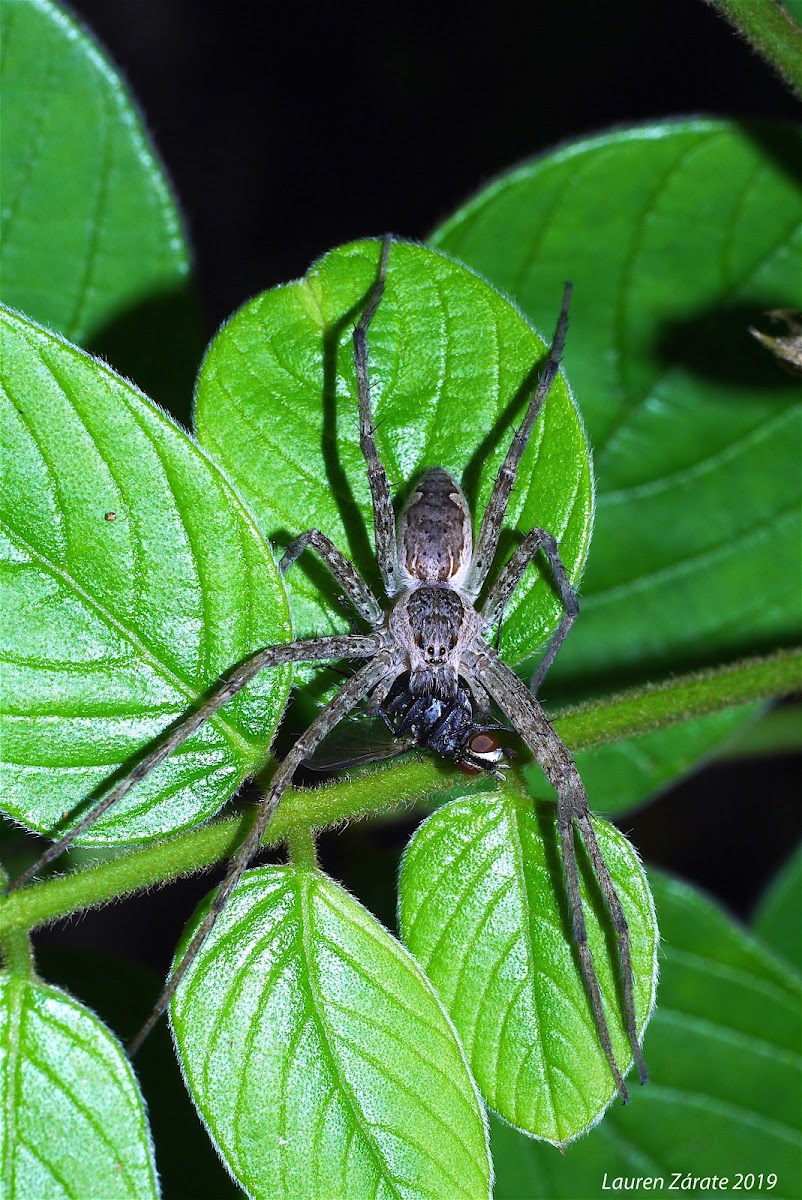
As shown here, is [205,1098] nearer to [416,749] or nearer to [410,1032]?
[410,1032]

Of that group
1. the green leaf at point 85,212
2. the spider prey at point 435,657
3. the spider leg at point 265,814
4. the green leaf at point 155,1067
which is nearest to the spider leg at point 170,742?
the spider prey at point 435,657

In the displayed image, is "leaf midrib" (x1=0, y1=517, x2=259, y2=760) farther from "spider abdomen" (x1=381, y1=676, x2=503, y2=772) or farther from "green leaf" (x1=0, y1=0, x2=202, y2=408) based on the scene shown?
"green leaf" (x1=0, y1=0, x2=202, y2=408)

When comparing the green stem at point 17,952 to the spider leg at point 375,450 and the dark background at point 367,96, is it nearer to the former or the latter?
the spider leg at point 375,450

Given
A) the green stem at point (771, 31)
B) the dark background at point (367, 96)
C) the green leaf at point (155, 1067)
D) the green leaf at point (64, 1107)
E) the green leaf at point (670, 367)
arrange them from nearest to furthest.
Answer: the green leaf at point (64, 1107) < the green stem at point (771, 31) < the green leaf at point (155, 1067) < the green leaf at point (670, 367) < the dark background at point (367, 96)

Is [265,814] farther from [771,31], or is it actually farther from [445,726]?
[771,31]

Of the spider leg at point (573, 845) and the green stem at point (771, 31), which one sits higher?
the green stem at point (771, 31)

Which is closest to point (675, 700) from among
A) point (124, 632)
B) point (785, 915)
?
point (124, 632)
